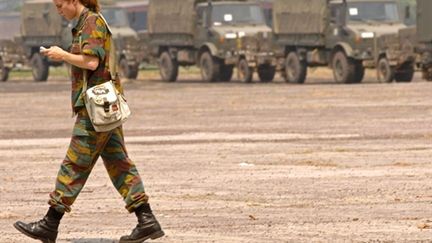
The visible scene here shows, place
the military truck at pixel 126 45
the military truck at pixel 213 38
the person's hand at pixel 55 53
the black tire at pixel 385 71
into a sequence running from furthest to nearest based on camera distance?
the military truck at pixel 126 45 < the military truck at pixel 213 38 < the black tire at pixel 385 71 < the person's hand at pixel 55 53

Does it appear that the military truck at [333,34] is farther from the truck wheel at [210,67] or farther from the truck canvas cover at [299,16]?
the truck wheel at [210,67]

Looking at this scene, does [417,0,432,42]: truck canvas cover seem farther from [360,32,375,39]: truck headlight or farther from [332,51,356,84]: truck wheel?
[332,51,356,84]: truck wheel

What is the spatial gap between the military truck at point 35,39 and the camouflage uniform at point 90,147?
1639 inches

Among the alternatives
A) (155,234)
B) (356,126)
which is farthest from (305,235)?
(356,126)

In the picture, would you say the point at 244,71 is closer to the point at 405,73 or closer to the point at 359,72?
the point at 359,72

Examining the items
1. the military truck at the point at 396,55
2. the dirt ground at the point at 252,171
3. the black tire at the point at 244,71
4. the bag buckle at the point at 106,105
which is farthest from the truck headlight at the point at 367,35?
the bag buckle at the point at 106,105

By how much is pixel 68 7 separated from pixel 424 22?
31993mm

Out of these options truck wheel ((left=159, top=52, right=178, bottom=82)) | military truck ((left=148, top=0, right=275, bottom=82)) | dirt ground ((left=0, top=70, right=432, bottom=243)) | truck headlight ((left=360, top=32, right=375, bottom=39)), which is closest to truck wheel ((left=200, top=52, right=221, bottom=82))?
military truck ((left=148, top=0, right=275, bottom=82))

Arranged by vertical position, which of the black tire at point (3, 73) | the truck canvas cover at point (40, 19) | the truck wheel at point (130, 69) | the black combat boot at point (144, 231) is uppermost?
the black combat boot at point (144, 231)

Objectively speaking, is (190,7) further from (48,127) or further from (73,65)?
(73,65)

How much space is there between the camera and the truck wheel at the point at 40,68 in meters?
53.7

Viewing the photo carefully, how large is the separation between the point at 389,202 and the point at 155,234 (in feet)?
10.7

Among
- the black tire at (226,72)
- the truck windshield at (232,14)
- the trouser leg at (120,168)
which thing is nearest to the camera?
the trouser leg at (120,168)

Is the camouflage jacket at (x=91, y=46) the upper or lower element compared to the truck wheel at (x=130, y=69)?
upper
